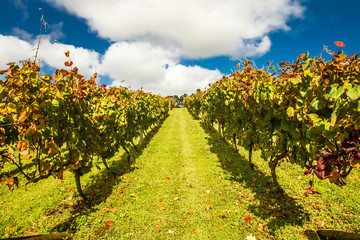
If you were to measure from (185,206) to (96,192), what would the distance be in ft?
9.78

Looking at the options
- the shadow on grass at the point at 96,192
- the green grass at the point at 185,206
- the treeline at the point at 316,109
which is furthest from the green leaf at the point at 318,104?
the shadow on grass at the point at 96,192

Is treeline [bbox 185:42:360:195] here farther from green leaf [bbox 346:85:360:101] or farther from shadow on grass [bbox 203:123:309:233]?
shadow on grass [bbox 203:123:309:233]

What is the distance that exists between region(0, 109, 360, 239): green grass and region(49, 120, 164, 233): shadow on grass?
0.02 metres

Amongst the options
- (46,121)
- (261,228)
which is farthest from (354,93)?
(46,121)

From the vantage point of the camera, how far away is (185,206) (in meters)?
4.85

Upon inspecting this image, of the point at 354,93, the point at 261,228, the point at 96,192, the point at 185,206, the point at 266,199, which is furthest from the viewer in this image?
the point at 96,192

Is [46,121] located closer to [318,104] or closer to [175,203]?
[175,203]

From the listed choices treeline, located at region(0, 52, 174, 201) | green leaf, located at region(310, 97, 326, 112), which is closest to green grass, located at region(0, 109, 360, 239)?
treeline, located at region(0, 52, 174, 201)

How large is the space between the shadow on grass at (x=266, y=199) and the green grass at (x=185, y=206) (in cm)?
2

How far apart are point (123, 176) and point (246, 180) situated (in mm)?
4543

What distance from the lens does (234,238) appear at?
3.72m

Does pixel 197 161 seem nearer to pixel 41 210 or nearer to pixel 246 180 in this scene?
pixel 246 180

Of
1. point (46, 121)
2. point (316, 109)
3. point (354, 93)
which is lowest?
Answer: point (46, 121)

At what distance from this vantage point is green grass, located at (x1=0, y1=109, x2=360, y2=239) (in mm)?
3967
